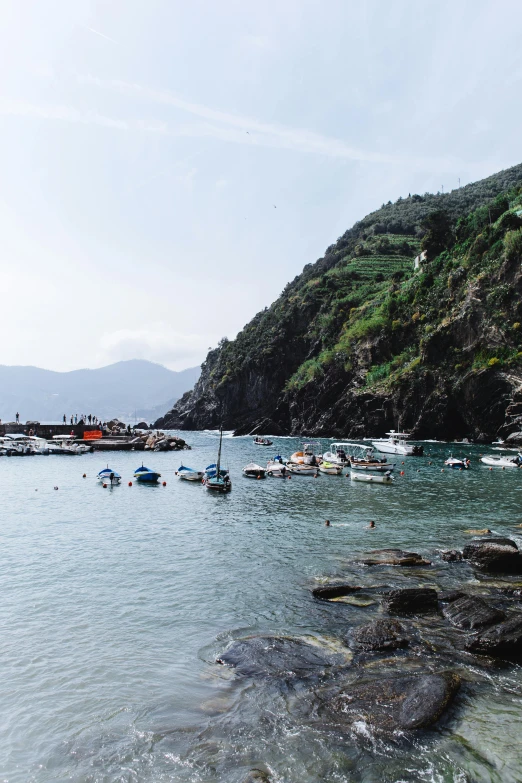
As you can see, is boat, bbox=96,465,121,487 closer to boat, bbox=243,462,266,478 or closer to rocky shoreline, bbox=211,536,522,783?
boat, bbox=243,462,266,478

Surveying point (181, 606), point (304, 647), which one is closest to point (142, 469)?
point (181, 606)

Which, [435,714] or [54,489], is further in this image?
[54,489]

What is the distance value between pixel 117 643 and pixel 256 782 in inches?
350

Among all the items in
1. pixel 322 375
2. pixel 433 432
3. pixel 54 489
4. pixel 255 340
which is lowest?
pixel 54 489

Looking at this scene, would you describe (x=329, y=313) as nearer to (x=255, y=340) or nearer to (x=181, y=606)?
(x=255, y=340)

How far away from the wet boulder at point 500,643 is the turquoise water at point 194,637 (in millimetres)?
986

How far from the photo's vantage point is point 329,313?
15612 centimetres

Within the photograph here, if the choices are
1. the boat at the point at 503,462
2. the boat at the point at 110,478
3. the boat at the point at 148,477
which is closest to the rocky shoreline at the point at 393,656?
the boat at the point at 148,477

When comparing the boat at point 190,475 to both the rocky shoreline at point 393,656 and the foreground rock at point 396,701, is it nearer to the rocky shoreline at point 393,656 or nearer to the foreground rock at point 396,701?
the rocky shoreline at point 393,656

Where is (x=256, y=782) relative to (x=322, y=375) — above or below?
below

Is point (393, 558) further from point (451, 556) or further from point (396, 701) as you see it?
point (396, 701)

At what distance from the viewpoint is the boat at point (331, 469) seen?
68062mm

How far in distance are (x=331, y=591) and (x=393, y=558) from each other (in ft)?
21.9

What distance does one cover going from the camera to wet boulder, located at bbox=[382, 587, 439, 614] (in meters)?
19.8
